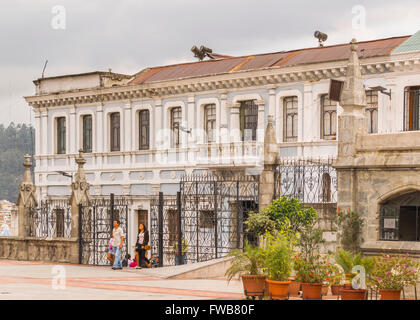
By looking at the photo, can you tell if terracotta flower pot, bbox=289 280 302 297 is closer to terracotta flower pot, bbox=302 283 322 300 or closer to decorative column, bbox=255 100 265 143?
terracotta flower pot, bbox=302 283 322 300

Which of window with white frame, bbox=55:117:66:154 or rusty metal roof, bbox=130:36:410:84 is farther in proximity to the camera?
window with white frame, bbox=55:117:66:154

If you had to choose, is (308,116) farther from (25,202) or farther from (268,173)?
(268,173)

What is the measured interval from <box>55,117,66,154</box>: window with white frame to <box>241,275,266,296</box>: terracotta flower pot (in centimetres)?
3228

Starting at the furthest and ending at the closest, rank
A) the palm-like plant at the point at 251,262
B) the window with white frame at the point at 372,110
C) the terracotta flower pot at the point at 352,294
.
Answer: the window with white frame at the point at 372,110 → the palm-like plant at the point at 251,262 → the terracotta flower pot at the point at 352,294

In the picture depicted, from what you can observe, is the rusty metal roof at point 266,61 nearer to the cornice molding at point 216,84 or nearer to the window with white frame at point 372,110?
the cornice molding at point 216,84

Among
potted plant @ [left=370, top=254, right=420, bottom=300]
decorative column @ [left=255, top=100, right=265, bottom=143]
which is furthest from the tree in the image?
decorative column @ [left=255, top=100, right=265, bottom=143]

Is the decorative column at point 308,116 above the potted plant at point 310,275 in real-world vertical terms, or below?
above

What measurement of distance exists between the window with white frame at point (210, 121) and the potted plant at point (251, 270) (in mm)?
24128

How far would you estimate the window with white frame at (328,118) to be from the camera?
3797cm

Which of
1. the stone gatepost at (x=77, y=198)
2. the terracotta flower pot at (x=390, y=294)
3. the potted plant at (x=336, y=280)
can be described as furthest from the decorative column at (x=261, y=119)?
the terracotta flower pot at (x=390, y=294)

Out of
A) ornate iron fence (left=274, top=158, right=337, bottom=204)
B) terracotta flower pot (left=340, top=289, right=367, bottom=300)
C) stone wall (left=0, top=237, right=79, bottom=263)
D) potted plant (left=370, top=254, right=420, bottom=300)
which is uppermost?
ornate iron fence (left=274, top=158, right=337, bottom=204)

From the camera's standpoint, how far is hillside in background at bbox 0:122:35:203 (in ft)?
311

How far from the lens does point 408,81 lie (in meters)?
35.6

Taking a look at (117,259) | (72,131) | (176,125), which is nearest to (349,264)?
(117,259)
